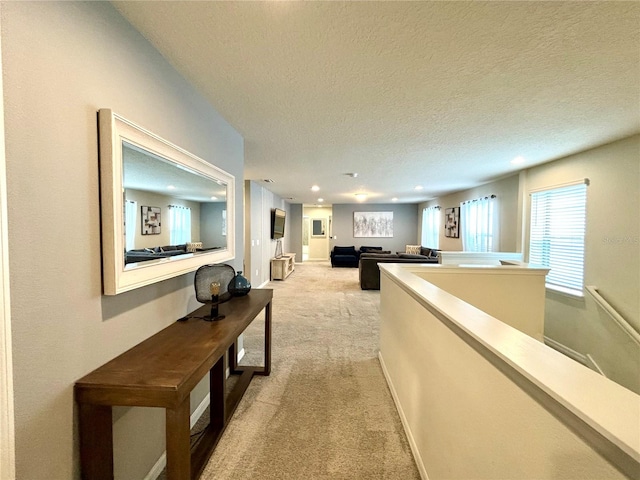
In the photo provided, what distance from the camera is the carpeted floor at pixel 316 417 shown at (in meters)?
1.59

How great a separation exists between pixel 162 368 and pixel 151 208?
83 centimetres

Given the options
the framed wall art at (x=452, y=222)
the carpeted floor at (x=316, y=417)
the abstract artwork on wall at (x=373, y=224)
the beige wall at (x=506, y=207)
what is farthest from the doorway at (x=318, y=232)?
the carpeted floor at (x=316, y=417)

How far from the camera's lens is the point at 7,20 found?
31.0 inches

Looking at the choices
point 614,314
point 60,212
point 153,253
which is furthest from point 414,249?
point 60,212

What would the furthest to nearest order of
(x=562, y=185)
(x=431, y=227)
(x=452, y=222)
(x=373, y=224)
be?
(x=373, y=224) < (x=431, y=227) < (x=452, y=222) < (x=562, y=185)

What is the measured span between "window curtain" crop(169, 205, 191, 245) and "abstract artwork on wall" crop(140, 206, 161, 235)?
14 cm

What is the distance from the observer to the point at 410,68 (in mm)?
1591

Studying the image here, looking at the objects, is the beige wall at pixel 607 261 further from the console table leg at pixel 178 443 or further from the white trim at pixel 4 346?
the white trim at pixel 4 346

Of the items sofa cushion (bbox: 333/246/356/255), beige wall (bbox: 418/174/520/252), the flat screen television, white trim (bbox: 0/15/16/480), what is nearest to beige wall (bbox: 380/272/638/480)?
white trim (bbox: 0/15/16/480)

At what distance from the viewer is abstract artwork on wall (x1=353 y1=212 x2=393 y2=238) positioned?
403 inches

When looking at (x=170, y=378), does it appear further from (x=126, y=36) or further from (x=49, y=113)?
(x=126, y=36)

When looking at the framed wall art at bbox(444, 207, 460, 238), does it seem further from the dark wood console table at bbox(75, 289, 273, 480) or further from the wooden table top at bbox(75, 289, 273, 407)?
the dark wood console table at bbox(75, 289, 273, 480)

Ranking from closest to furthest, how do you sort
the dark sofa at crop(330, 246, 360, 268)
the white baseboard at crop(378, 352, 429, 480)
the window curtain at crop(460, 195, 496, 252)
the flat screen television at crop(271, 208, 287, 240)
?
the white baseboard at crop(378, 352, 429, 480) → the window curtain at crop(460, 195, 496, 252) → the flat screen television at crop(271, 208, 287, 240) → the dark sofa at crop(330, 246, 360, 268)

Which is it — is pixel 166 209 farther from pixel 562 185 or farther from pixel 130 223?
pixel 562 185
